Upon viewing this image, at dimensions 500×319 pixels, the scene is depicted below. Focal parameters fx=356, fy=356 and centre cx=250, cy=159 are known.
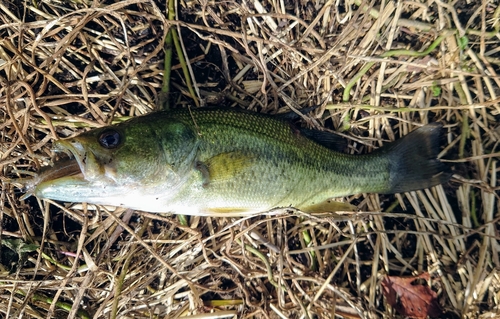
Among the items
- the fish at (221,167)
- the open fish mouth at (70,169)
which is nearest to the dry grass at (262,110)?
the fish at (221,167)

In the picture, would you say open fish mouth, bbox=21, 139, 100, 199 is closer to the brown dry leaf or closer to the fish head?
the fish head

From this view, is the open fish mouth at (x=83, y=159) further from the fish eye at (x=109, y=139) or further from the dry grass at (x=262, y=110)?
the dry grass at (x=262, y=110)

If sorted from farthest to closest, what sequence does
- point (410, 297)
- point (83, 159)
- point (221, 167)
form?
point (410, 297) → point (221, 167) → point (83, 159)

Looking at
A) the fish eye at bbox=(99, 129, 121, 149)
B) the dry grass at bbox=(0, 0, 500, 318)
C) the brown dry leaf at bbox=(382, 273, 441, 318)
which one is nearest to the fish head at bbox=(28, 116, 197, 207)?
the fish eye at bbox=(99, 129, 121, 149)

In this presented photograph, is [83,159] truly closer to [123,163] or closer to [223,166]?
[123,163]

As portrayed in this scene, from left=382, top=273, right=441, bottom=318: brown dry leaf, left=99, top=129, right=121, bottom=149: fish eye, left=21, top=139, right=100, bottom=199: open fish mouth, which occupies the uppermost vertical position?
left=99, top=129, right=121, bottom=149: fish eye

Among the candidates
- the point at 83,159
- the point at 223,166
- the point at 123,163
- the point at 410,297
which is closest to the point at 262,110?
the point at 223,166
